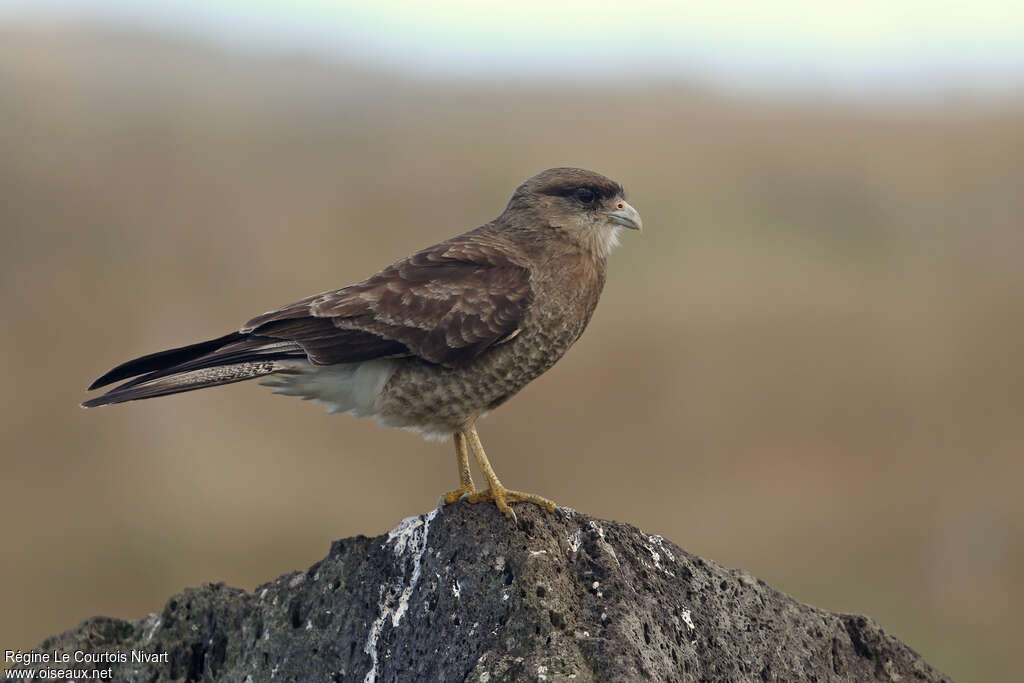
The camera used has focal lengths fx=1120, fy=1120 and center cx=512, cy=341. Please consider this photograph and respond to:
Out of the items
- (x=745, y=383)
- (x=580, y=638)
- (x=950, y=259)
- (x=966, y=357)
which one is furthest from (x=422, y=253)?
(x=950, y=259)

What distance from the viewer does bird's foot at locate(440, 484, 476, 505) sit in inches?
216

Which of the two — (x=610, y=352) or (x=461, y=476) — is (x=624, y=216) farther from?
(x=610, y=352)

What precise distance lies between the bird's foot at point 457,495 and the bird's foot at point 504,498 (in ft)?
0.15

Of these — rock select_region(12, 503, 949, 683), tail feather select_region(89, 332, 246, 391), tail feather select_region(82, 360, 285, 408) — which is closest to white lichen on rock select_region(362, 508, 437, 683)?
rock select_region(12, 503, 949, 683)

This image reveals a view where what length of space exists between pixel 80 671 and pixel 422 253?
280cm

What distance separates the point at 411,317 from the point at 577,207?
1.44 meters

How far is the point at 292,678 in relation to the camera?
5117 mm

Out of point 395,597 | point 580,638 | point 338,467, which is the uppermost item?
point 338,467

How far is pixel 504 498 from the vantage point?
527cm

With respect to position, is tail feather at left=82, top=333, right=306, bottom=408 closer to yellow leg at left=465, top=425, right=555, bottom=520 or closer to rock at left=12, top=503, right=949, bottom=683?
rock at left=12, top=503, right=949, bottom=683

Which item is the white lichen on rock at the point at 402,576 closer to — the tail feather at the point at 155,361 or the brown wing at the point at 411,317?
the brown wing at the point at 411,317

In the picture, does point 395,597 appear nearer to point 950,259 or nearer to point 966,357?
point 966,357

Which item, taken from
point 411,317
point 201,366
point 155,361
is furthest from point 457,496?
point 155,361

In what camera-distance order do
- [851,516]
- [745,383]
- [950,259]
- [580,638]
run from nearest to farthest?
[580,638]
[851,516]
[745,383]
[950,259]
